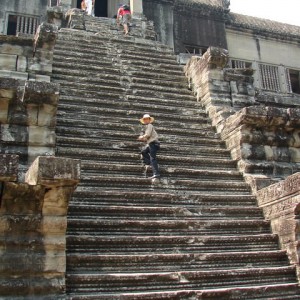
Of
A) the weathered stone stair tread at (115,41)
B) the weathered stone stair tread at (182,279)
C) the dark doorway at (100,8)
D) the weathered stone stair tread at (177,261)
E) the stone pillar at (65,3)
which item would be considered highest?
the dark doorway at (100,8)

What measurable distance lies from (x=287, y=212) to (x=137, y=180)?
2127 mm

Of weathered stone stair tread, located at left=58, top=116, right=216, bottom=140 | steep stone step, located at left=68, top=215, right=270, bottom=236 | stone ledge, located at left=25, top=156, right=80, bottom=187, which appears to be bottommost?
steep stone step, located at left=68, top=215, right=270, bottom=236

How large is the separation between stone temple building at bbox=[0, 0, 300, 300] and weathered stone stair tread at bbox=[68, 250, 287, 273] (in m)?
0.01

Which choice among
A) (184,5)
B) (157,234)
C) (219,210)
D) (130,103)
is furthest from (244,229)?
(184,5)

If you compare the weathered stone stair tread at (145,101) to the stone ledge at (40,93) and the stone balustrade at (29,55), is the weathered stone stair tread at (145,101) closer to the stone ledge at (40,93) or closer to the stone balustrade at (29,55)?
the stone balustrade at (29,55)

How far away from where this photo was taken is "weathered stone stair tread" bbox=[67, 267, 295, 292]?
4637 mm

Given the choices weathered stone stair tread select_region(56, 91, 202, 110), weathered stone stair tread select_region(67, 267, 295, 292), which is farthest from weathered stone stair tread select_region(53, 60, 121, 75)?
weathered stone stair tread select_region(67, 267, 295, 292)

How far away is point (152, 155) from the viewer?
674 centimetres

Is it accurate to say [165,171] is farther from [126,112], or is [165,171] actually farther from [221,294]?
[221,294]

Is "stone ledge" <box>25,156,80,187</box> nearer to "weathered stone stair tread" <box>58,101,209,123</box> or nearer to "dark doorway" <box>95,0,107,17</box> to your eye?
"weathered stone stair tread" <box>58,101,209,123</box>

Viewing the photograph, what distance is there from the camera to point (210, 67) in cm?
931

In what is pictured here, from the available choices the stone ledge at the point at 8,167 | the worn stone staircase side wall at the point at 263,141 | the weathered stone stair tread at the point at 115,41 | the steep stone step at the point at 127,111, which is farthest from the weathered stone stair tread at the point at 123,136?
the weathered stone stair tread at the point at 115,41

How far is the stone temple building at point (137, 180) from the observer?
442 cm

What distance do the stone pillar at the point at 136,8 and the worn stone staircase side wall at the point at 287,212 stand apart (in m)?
10.2
